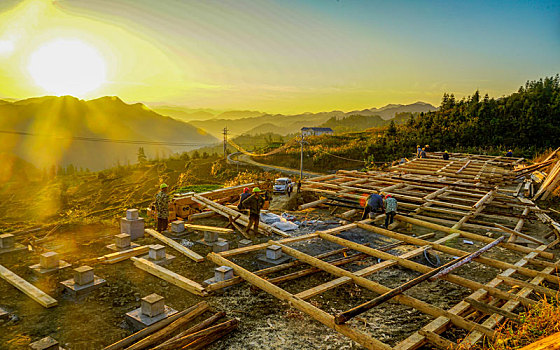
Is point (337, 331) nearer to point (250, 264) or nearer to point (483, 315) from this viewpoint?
point (483, 315)

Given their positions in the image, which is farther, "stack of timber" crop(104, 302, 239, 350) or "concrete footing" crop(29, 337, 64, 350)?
"stack of timber" crop(104, 302, 239, 350)

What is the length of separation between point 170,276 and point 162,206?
12.4 ft

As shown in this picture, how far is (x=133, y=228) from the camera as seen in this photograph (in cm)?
991

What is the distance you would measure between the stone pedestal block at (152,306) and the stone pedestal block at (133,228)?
500 centimetres

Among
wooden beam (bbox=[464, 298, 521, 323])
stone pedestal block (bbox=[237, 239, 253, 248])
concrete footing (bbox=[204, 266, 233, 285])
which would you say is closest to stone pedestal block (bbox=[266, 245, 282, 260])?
stone pedestal block (bbox=[237, 239, 253, 248])

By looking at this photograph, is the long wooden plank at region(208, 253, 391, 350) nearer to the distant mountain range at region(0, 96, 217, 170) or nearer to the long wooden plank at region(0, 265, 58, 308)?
the long wooden plank at region(0, 265, 58, 308)

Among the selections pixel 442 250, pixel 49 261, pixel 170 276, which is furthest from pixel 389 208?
pixel 49 261

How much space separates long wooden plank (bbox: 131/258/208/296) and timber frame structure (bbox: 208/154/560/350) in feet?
1.42

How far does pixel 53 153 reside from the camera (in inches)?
4584

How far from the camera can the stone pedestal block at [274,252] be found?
323 inches

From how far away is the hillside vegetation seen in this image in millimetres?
39406

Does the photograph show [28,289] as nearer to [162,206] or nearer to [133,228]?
[133,228]

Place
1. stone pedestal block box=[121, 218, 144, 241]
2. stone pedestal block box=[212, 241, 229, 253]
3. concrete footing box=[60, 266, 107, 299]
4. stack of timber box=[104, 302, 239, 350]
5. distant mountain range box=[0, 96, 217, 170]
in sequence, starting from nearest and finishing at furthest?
stack of timber box=[104, 302, 239, 350] → concrete footing box=[60, 266, 107, 299] → stone pedestal block box=[212, 241, 229, 253] → stone pedestal block box=[121, 218, 144, 241] → distant mountain range box=[0, 96, 217, 170]

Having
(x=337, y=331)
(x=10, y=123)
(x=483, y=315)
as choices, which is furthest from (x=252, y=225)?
(x=10, y=123)
